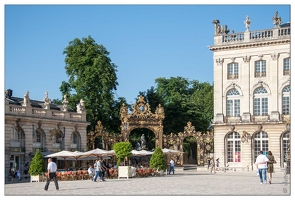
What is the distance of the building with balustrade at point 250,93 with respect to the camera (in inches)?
2135

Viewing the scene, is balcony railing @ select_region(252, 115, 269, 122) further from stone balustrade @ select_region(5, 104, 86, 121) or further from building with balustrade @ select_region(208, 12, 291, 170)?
stone balustrade @ select_region(5, 104, 86, 121)

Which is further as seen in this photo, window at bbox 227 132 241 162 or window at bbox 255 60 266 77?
window at bbox 227 132 241 162

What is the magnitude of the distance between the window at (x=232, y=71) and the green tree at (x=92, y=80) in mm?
10977

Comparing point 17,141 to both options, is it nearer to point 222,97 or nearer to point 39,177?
point 39,177

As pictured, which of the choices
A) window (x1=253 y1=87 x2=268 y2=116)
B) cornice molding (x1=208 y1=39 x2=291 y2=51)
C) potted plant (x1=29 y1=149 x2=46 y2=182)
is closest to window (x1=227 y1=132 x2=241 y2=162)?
window (x1=253 y1=87 x2=268 y2=116)

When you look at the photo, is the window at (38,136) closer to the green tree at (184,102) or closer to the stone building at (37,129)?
the stone building at (37,129)

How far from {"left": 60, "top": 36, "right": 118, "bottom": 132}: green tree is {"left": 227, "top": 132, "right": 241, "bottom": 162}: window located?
11.7m

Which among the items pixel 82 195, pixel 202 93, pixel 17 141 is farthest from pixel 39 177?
pixel 202 93

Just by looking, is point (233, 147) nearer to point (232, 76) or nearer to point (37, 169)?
point (232, 76)

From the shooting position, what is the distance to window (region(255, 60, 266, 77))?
55.6m

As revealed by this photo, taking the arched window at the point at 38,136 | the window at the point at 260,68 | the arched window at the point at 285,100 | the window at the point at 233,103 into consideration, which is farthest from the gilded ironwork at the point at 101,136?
the arched window at the point at 285,100

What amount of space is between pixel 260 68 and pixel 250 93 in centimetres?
226

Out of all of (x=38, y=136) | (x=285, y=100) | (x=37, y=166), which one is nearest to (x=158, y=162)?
(x=38, y=136)

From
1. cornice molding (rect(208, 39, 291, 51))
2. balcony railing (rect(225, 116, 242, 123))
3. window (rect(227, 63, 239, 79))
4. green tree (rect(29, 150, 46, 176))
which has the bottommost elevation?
green tree (rect(29, 150, 46, 176))
